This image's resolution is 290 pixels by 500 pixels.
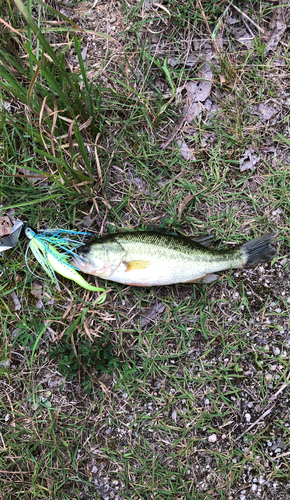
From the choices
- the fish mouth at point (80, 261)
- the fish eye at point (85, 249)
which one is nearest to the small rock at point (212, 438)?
the fish mouth at point (80, 261)

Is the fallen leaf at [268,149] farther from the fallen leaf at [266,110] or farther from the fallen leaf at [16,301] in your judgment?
the fallen leaf at [16,301]

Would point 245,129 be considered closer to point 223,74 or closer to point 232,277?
point 223,74

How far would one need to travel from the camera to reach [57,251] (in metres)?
3.71

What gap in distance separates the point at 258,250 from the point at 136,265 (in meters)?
1.37

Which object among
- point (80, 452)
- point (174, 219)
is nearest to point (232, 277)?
point (174, 219)

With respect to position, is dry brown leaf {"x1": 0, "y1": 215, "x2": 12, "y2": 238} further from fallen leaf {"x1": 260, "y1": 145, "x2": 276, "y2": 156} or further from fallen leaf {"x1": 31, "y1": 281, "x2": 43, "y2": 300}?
fallen leaf {"x1": 260, "y1": 145, "x2": 276, "y2": 156}

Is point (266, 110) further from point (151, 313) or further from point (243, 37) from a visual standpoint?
point (151, 313)

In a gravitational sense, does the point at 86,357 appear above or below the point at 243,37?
below

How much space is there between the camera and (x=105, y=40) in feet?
12.4

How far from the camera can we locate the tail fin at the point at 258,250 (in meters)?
3.68

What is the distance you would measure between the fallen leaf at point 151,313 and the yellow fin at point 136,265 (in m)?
0.51

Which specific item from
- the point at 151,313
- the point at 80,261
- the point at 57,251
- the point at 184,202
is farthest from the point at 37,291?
the point at 184,202

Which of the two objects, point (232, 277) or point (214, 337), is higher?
point (232, 277)

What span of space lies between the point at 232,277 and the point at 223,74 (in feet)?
7.59
